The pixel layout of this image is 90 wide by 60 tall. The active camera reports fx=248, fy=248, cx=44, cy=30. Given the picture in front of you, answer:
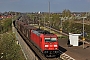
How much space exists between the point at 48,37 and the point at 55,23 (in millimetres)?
83113

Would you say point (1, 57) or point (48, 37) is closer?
point (1, 57)

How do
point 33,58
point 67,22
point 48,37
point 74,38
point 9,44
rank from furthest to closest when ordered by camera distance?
point 67,22
point 74,38
point 9,44
point 48,37
point 33,58

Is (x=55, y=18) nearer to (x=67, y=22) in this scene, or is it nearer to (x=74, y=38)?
(x=67, y=22)

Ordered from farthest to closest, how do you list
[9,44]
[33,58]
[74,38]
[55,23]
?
[55,23] → [74,38] → [9,44] → [33,58]

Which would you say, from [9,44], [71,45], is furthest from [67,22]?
[9,44]

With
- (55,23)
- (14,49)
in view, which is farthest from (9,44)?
(55,23)

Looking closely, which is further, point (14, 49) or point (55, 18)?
point (55, 18)

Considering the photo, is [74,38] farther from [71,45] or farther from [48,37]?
[48,37]

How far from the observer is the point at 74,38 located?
43.3 m

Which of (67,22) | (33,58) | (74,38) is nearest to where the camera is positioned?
(33,58)

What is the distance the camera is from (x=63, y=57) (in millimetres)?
32125

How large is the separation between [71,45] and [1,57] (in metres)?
19.7

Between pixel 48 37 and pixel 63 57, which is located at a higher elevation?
pixel 48 37

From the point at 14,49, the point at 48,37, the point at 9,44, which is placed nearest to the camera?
the point at 48,37
